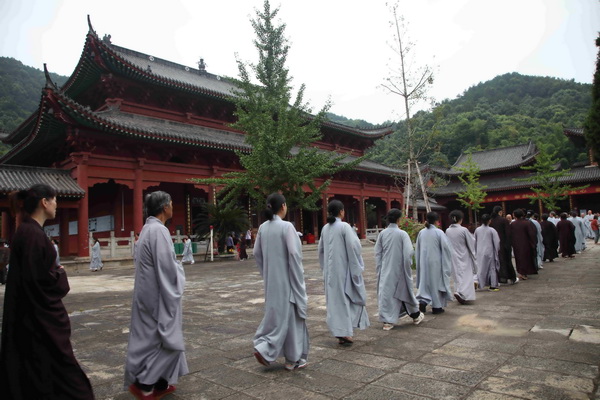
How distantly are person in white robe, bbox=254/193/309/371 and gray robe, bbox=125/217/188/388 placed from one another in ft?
2.44

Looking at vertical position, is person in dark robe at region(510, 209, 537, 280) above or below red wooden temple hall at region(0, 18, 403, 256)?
below

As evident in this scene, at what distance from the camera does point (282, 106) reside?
13.8 metres

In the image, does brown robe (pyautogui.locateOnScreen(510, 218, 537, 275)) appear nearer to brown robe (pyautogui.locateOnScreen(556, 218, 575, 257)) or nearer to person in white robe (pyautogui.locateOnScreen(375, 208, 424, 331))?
person in white robe (pyautogui.locateOnScreen(375, 208, 424, 331))

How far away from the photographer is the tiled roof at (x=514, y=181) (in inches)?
1140

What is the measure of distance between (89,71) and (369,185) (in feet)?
53.4

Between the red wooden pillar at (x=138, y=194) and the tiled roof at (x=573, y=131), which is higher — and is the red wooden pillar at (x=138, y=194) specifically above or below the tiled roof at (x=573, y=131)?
below

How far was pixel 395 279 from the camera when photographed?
4.79 metres

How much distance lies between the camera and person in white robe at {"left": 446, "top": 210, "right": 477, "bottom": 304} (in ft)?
19.9

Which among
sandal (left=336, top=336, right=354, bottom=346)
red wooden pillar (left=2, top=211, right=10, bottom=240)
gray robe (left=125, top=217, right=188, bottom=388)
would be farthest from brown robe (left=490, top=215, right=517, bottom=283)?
red wooden pillar (left=2, top=211, right=10, bottom=240)

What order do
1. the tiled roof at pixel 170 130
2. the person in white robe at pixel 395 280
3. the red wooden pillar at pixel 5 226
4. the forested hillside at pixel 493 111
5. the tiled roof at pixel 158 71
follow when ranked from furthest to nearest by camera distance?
the forested hillside at pixel 493 111 → the red wooden pillar at pixel 5 226 → the tiled roof at pixel 158 71 → the tiled roof at pixel 170 130 → the person in white robe at pixel 395 280

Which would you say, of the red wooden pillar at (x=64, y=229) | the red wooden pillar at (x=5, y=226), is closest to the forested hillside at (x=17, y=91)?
the red wooden pillar at (x=5, y=226)

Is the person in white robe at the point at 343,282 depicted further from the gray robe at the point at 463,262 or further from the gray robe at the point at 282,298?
the gray robe at the point at 463,262

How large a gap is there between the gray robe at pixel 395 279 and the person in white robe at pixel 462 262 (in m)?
1.68

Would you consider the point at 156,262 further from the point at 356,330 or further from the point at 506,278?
the point at 506,278
